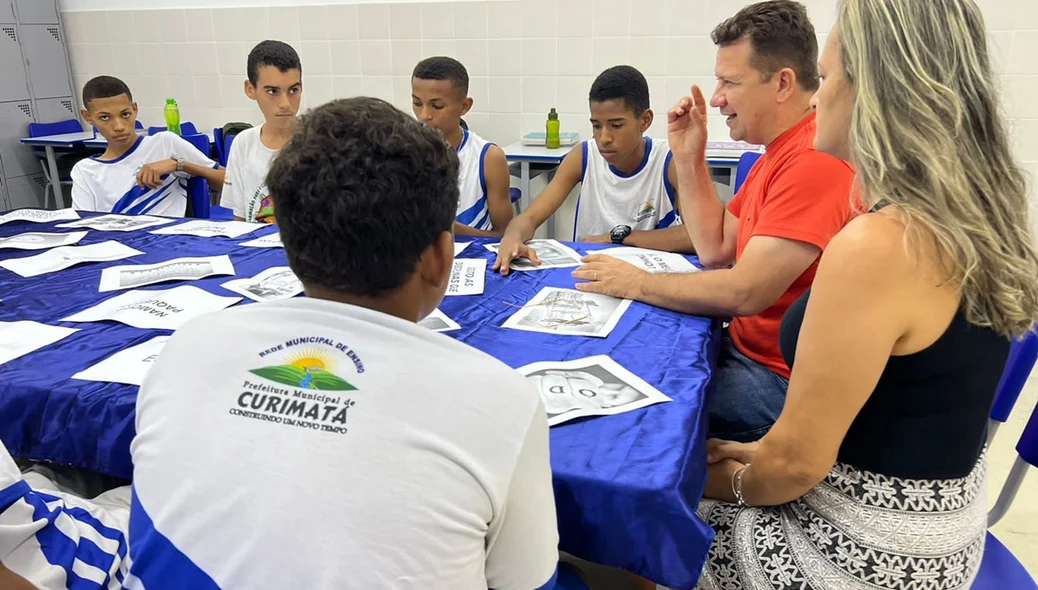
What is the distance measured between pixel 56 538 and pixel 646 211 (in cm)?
221

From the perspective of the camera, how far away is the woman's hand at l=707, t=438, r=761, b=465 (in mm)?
1229

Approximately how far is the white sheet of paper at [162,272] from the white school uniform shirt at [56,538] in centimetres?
79

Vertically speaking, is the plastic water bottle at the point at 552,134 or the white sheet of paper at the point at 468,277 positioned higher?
the plastic water bottle at the point at 552,134

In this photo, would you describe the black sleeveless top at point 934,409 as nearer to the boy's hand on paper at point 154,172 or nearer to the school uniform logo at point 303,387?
the school uniform logo at point 303,387

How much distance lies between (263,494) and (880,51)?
3.09ft

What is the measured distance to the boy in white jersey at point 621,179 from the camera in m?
2.40

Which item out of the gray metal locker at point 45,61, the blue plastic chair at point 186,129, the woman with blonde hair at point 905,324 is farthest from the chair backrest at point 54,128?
the woman with blonde hair at point 905,324

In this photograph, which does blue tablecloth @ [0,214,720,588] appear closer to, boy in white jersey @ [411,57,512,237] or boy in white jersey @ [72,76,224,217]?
boy in white jersey @ [411,57,512,237]

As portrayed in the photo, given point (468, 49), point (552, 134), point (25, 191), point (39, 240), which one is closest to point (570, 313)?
point (39, 240)

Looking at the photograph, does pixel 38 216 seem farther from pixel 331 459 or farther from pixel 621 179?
pixel 331 459

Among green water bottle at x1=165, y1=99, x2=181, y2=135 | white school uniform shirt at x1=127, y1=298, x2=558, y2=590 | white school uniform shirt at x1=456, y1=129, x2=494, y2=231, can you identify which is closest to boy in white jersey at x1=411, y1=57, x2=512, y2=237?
white school uniform shirt at x1=456, y1=129, x2=494, y2=231

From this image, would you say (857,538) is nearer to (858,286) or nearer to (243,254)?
(858,286)

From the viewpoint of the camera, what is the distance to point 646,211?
273cm

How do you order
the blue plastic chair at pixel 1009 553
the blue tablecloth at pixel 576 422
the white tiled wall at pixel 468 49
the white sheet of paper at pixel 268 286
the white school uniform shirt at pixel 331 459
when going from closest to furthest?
the white school uniform shirt at pixel 331 459, the blue tablecloth at pixel 576 422, the blue plastic chair at pixel 1009 553, the white sheet of paper at pixel 268 286, the white tiled wall at pixel 468 49
